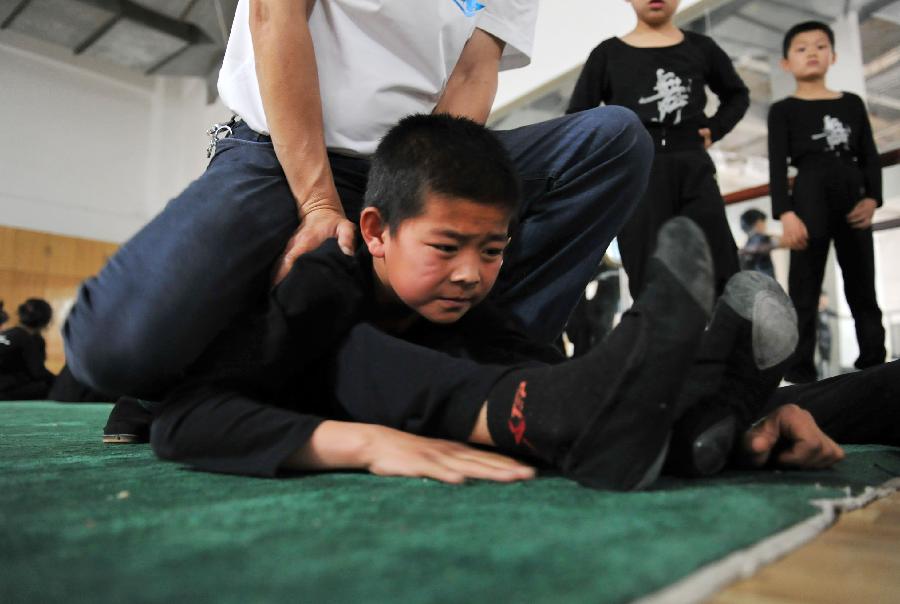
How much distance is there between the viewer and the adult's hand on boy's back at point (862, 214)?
5.87 feet

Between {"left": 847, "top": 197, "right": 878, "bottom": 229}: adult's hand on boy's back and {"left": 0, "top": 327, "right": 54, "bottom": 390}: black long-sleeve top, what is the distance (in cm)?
408

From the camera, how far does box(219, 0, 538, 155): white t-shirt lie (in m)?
0.97

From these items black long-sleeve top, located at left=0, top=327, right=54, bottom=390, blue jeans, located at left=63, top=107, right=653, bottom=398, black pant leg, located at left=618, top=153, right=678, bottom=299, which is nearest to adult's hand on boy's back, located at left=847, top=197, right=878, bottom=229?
black pant leg, located at left=618, top=153, right=678, bottom=299

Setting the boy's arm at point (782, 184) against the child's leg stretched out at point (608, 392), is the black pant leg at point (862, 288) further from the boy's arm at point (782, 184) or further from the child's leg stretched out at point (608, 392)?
the child's leg stretched out at point (608, 392)

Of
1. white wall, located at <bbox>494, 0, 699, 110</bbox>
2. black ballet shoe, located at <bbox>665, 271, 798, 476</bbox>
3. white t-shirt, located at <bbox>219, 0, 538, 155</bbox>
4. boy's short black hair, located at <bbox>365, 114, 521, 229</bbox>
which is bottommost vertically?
black ballet shoe, located at <bbox>665, 271, 798, 476</bbox>

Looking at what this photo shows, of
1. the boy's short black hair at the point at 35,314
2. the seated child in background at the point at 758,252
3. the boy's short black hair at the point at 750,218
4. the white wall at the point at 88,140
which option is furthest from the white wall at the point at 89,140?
the seated child in background at the point at 758,252

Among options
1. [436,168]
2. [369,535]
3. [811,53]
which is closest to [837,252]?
[811,53]

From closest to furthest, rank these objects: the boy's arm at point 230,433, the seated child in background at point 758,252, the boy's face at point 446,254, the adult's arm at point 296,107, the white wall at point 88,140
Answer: the boy's arm at point 230,433 < the boy's face at point 446,254 < the adult's arm at point 296,107 < the seated child in background at point 758,252 < the white wall at point 88,140

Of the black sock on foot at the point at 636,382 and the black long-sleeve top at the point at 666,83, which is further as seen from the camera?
the black long-sleeve top at the point at 666,83

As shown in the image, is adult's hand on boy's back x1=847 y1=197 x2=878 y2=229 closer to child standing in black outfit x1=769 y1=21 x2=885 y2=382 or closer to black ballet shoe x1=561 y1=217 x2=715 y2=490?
child standing in black outfit x1=769 y1=21 x2=885 y2=382

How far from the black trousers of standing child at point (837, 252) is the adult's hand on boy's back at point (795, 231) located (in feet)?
0.06

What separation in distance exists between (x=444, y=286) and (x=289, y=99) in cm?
35

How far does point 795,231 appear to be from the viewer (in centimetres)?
182

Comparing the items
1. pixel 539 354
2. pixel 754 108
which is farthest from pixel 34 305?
pixel 754 108
